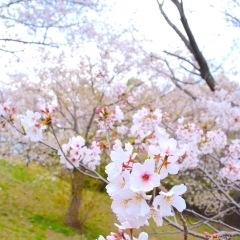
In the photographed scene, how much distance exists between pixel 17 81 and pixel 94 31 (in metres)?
1.98

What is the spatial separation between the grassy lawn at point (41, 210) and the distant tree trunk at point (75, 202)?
0.16m

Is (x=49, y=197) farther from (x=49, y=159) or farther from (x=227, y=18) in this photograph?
(x=227, y=18)

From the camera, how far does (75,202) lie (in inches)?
285

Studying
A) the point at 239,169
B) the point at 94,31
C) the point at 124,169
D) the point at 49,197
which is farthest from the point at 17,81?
the point at 124,169

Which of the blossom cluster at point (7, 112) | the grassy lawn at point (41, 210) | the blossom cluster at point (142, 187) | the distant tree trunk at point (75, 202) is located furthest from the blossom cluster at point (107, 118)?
the distant tree trunk at point (75, 202)

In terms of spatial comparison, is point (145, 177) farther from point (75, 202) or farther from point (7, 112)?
point (75, 202)

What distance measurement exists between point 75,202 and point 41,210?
2.56 ft

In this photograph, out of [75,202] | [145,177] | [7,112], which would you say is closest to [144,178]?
[145,177]

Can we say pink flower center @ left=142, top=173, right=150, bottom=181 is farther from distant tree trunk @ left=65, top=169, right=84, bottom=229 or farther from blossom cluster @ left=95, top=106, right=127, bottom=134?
distant tree trunk @ left=65, top=169, right=84, bottom=229

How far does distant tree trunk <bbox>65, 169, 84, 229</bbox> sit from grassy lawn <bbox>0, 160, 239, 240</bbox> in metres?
0.16

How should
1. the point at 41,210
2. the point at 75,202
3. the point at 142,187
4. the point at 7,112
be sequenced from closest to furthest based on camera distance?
the point at 142,187 < the point at 7,112 < the point at 75,202 < the point at 41,210

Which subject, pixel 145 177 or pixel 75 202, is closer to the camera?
pixel 145 177

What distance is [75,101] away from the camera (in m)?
8.18

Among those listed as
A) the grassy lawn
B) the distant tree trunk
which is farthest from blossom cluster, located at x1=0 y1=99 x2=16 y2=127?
the distant tree trunk
